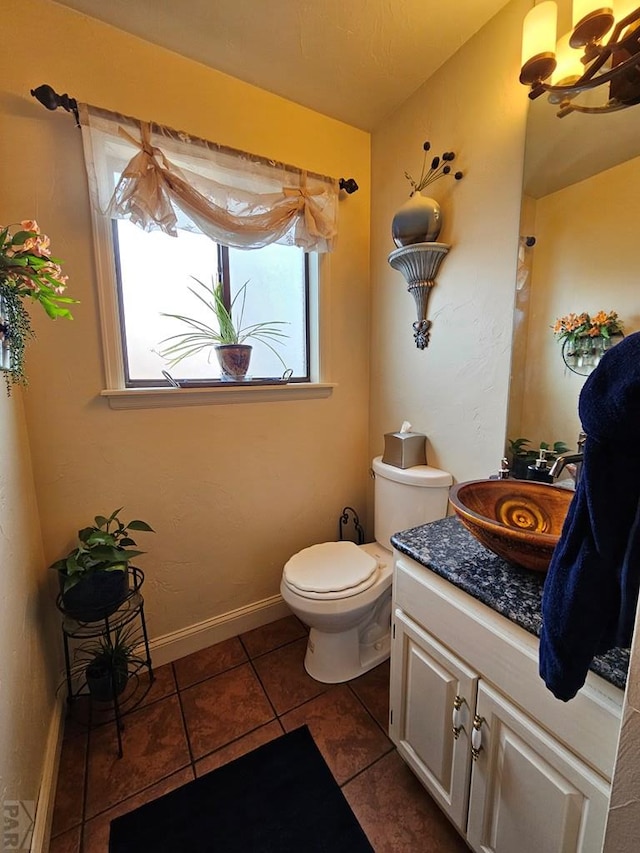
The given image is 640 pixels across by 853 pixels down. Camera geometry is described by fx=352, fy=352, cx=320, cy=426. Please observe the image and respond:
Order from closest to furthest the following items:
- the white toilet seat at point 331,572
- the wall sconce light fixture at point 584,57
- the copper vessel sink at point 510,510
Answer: the copper vessel sink at point 510,510 → the wall sconce light fixture at point 584,57 → the white toilet seat at point 331,572

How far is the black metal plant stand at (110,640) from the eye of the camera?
49.5 inches

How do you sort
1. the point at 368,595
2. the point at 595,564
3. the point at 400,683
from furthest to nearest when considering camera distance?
the point at 368,595 → the point at 400,683 → the point at 595,564

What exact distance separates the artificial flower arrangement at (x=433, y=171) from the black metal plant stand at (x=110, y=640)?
1.98 m

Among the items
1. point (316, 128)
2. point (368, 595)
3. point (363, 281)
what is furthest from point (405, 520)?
point (316, 128)

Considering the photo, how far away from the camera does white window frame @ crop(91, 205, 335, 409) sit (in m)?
1.29

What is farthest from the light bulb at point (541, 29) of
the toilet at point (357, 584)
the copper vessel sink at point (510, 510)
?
the toilet at point (357, 584)

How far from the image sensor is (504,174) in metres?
1.21

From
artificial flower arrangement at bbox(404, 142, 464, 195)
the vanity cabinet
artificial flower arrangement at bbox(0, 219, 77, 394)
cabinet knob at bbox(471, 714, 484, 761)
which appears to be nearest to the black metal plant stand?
artificial flower arrangement at bbox(0, 219, 77, 394)

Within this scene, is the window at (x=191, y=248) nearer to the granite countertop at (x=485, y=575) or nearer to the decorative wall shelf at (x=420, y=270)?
the decorative wall shelf at (x=420, y=270)

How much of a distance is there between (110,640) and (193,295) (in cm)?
143

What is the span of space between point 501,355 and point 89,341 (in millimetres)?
1506

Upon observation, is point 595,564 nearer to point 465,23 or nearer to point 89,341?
point 89,341

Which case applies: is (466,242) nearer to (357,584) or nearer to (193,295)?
(193,295)

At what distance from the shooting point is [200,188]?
1353mm
